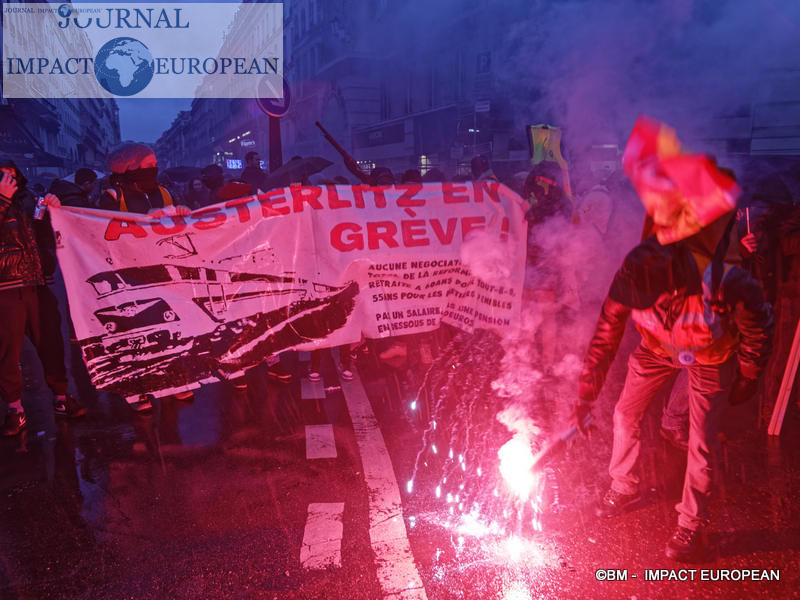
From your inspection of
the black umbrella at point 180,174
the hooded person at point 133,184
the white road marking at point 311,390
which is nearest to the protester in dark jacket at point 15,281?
the hooded person at point 133,184

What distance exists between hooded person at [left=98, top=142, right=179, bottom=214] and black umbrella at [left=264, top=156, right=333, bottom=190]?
2342mm

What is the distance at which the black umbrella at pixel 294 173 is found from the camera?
6.76 meters

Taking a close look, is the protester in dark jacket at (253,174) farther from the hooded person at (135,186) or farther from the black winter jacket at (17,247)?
the black winter jacket at (17,247)

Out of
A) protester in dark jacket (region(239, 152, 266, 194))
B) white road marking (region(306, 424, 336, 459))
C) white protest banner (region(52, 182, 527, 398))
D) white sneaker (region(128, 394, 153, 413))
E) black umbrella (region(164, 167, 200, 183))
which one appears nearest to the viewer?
white road marking (region(306, 424, 336, 459))

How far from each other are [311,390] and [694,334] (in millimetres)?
3113

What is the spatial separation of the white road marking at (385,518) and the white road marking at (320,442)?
0.18 m

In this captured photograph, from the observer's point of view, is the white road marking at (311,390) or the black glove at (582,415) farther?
the white road marking at (311,390)

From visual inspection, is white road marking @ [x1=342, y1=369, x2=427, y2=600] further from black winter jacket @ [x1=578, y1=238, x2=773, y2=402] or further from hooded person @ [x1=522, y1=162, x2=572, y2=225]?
hooded person @ [x1=522, y1=162, x2=572, y2=225]

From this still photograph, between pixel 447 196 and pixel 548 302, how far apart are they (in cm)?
135

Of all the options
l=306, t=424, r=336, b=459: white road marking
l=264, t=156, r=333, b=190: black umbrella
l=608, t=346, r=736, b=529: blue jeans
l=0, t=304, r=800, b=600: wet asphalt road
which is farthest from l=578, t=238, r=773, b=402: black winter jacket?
l=264, t=156, r=333, b=190: black umbrella

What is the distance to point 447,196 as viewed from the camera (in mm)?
4590

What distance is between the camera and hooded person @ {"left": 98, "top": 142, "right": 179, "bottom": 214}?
411 centimetres

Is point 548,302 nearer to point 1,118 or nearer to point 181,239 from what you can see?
point 181,239

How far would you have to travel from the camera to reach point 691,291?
2424 mm
